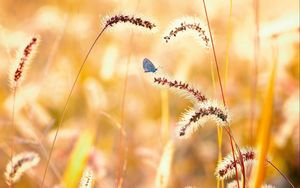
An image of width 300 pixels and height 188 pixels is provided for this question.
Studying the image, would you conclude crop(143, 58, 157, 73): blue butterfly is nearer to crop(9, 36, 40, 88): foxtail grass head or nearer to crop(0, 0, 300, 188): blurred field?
crop(9, 36, 40, 88): foxtail grass head

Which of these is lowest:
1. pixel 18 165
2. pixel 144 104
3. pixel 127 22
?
pixel 18 165

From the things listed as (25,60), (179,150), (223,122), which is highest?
(179,150)

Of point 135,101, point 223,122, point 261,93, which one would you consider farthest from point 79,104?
point 223,122

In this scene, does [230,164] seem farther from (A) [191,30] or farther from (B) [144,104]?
(B) [144,104]

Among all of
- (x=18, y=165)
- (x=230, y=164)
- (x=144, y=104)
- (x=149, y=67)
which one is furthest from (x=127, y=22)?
(x=144, y=104)

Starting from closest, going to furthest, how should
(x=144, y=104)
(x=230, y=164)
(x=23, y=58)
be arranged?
(x=230, y=164) < (x=23, y=58) < (x=144, y=104)

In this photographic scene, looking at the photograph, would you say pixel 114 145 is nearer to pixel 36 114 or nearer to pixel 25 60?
pixel 36 114

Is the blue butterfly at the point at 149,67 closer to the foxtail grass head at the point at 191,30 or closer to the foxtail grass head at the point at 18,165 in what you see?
the foxtail grass head at the point at 191,30

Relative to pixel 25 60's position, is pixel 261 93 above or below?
above

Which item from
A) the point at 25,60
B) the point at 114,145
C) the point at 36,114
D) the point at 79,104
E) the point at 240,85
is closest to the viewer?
the point at 25,60

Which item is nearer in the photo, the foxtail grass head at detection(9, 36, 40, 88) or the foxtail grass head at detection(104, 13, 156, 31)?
the foxtail grass head at detection(104, 13, 156, 31)

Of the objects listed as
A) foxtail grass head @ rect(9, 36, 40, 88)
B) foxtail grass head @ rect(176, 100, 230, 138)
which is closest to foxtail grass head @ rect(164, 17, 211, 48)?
foxtail grass head @ rect(176, 100, 230, 138)
